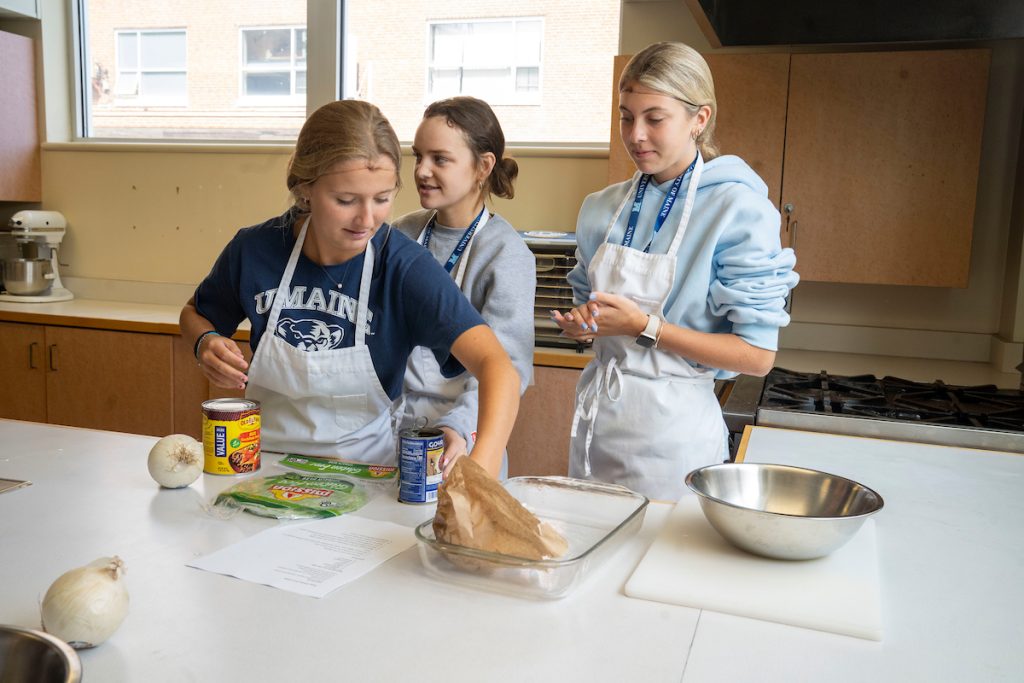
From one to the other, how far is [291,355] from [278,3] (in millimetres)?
2304

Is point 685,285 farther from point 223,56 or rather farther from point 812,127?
point 223,56

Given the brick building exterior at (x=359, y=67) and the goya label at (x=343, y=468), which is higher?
the brick building exterior at (x=359, y=67)

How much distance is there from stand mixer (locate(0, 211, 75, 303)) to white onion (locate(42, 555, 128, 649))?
117 inches

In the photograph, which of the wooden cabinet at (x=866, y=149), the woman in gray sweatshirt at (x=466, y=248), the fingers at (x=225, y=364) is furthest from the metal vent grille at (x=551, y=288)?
the fingers at (x=225, y=364)

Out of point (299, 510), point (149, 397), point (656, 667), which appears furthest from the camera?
point (149, 397)

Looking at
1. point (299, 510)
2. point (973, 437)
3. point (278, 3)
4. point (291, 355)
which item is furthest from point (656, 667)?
point (278, 3)

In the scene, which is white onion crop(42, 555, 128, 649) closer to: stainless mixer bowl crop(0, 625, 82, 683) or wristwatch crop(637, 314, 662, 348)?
stainless mixer bowl crop(0, 625, 82, 683)

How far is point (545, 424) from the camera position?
8.61 feet

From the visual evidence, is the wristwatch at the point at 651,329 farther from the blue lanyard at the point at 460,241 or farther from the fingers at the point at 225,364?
the fingers at the point at 225,364

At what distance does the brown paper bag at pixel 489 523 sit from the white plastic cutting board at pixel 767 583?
0.34 feet

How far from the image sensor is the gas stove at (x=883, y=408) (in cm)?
174

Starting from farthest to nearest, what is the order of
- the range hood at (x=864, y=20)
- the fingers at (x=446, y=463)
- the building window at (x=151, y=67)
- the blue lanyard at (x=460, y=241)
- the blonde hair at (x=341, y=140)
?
the building window at (x=151, y=67) → the range hood at (x=864, y=20) → the blue lanyard at (x=460, y=241) → the blonde hair at (x=341, y=140) → the fingers at (x=446, y=463)

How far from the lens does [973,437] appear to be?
1.73 meters

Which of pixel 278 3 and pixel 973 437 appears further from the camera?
pixel 278 3
